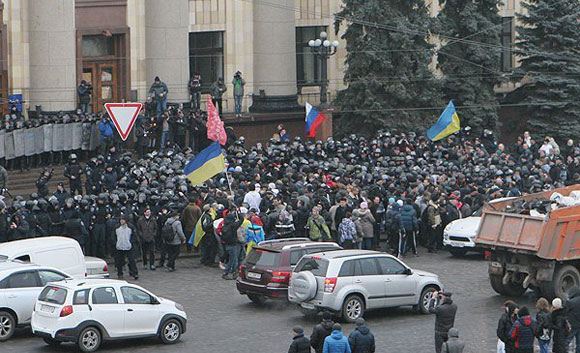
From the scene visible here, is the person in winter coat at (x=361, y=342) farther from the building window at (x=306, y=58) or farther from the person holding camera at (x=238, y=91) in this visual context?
the building window at (x=306, y=58)

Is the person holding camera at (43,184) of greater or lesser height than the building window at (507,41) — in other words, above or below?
below

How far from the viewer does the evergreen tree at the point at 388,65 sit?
49031 mm

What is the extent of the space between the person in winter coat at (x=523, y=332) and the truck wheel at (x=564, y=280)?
226 inches

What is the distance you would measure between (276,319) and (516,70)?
1062 inches

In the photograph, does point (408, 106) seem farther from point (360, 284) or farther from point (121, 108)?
point (360, 284)

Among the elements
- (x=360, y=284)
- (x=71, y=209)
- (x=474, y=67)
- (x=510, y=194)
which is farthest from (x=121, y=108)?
(x=474, y=67)

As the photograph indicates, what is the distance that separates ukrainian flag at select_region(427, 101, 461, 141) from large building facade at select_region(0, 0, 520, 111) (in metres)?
6.86

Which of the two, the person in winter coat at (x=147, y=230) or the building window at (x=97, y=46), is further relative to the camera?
the building window at (x=97, y=46)

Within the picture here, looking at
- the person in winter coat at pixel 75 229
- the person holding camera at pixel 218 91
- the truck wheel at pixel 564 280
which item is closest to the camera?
the truck wheel at pixel 564 280

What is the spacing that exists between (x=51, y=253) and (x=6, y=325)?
2846mm

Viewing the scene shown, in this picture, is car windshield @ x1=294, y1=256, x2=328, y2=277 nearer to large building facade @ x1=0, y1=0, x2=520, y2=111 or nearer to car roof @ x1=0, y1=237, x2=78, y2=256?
car roof @ x1=0, y1=237, x2=78, y2=256

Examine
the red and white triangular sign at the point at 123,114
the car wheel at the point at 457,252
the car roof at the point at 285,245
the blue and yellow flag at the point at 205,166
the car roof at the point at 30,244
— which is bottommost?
the car wheel at the point at 457,252

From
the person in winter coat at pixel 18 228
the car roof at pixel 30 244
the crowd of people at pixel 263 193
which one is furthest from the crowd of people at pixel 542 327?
the person in winter coat at pixel 18 228

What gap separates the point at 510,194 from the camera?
38000 mm
